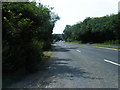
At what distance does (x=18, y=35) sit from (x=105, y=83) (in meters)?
4.40

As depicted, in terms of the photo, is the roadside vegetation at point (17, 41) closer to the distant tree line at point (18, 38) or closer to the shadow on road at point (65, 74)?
the distant tree line at point (18, 38)

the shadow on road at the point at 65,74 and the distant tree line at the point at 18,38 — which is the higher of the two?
the distant tree line at the point at 18,38

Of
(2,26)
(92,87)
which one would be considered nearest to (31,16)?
(2,26)

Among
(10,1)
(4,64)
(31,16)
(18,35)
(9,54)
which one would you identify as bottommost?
(4,64)

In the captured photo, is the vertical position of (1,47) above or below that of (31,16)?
below

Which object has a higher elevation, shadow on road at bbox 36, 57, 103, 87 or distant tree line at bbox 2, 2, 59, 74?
distant tree line at bbox 2, 2, 59, 74

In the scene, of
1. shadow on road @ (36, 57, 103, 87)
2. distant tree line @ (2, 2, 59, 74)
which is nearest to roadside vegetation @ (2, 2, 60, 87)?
distant tree line @ (2, 2, 59, 74)

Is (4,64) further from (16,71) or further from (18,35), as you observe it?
(18,35)

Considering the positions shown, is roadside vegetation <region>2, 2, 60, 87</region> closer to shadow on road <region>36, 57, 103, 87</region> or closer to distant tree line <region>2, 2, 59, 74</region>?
distant tree line <region>2, 2, 59, 74</region>

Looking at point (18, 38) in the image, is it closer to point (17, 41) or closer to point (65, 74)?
point (17, 41)

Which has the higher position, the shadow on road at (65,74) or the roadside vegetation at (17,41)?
the roadside vegetation at (17,41)

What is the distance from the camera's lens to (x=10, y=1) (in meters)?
7.29

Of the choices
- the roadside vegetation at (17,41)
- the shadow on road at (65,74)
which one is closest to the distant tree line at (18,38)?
the roadside vegetation at (17,41)

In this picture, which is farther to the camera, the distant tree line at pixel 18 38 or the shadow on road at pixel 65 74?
the shadow on road at pixel 65 74
